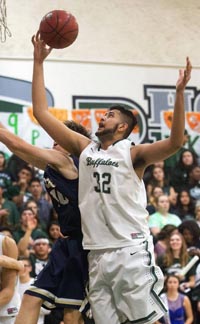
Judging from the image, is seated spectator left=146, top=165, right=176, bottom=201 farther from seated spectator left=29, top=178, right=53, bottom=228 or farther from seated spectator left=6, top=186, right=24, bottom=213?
seated spectator left=6, top=186, right=24, bottom=213

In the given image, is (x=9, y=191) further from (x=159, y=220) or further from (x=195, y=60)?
(x=195, y=60)

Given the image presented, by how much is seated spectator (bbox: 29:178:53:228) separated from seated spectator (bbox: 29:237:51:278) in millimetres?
634

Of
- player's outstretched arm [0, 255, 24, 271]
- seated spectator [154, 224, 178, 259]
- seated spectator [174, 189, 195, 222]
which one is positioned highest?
seated spectator [174, 189, 195, 222]

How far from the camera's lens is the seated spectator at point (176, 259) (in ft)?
28.1

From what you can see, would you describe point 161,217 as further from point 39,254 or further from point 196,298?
point 39,254

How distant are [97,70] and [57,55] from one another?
2.24 ft

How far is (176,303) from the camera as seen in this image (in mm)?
7961

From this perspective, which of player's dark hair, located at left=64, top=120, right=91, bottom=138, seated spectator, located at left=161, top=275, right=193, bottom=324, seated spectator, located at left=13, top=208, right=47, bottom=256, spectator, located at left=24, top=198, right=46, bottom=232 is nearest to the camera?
player's dark hair, located at left=64, top=120, right=91, bottom=138

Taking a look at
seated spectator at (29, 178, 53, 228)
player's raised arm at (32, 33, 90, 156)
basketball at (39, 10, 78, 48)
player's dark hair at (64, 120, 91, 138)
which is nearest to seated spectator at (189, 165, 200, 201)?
seated spectator at (29, 178, 53, 228)

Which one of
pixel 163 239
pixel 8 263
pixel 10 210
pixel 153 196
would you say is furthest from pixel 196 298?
pixel 8 263

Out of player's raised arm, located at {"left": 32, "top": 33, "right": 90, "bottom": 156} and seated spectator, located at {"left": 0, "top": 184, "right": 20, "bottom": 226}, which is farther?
seated spectator, located at {"left": 0, "top": 184, "right": 20, "bottom": 226}

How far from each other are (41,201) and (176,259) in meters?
2.06

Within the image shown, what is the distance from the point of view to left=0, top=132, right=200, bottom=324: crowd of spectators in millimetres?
8141

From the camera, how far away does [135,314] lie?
13.0 feet
